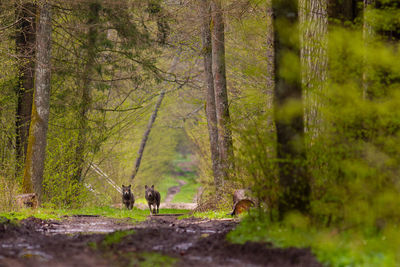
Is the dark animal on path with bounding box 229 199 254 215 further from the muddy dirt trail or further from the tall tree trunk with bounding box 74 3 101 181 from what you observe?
the tall tree trunk with bounding box 74 3 101 181

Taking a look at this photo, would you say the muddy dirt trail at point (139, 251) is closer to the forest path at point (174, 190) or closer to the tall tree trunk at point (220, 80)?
the tall tree trunk at point (220, 80)

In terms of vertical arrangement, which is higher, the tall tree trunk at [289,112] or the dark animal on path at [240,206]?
the tall tree trunk at [289,112]

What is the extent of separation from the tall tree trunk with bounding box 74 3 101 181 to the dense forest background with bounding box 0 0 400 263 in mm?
43

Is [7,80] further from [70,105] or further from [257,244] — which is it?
[257,244]

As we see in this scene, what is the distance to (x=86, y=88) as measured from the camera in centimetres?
1773

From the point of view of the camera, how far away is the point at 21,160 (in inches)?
652

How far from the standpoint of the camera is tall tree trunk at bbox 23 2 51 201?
15.2 meters

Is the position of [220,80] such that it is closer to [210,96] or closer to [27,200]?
[210,96]

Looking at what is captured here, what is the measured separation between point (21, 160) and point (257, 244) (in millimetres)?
12027

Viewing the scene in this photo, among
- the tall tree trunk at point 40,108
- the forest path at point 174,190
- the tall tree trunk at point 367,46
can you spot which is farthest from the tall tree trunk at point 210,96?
the forest path at point 174,190

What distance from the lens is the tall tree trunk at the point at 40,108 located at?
1520 centimetres

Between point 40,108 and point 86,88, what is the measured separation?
2715 mm

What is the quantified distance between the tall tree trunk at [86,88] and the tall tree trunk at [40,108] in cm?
129

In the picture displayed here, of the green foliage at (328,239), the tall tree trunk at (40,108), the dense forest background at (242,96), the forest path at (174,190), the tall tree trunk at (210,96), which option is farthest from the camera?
the forest path at (174,190)
